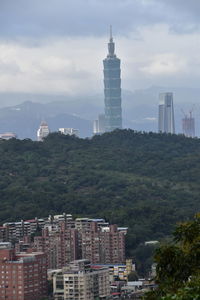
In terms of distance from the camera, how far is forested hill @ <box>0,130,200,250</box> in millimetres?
101625

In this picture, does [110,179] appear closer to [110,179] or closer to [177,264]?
[110,179]

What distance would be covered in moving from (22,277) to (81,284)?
4.05 meters

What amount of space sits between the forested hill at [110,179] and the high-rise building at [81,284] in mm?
18193

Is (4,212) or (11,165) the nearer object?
(4,212)

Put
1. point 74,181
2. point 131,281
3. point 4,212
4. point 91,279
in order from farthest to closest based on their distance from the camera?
1. point 74,181
2. point 4,212
3. point 131,281
4. point 91,279

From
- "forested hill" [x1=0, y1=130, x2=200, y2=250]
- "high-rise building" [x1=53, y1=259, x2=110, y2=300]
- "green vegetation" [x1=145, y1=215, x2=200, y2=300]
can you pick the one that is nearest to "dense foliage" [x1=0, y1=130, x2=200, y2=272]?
"forested hill" [x1=0, y1=130, x2=200, y2=250]

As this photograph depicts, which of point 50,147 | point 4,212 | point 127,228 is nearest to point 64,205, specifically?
point 4,212

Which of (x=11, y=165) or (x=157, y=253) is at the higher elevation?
(x=11, y=165)

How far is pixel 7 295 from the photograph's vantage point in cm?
7350

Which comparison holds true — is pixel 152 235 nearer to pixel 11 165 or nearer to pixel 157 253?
pixel 11 165

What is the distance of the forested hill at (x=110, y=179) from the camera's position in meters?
102

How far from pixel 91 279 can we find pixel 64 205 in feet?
115

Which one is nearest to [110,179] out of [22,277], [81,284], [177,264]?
[22,277]

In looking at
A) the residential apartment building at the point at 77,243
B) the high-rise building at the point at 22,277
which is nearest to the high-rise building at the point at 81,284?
the high-rise building at the point at 22,277
